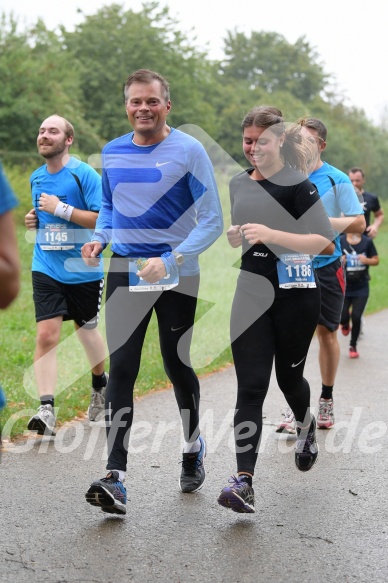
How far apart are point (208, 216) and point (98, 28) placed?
45826 mm

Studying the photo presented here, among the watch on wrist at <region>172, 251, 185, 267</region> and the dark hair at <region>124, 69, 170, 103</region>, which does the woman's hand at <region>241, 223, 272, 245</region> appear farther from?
the dark hair at <region>124, 69, 170, 103</region>

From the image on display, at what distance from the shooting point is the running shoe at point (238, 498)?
4520mm

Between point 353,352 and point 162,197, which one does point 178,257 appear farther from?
point 353,352

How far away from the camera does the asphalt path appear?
154 inches

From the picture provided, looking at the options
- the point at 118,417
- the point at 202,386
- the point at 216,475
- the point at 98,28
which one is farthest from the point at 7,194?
the point at 98,28

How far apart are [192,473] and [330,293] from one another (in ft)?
6.89

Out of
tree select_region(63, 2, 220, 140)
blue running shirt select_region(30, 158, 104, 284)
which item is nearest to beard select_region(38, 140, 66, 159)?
blue running shirt select_region(30, 158, 104, 284)

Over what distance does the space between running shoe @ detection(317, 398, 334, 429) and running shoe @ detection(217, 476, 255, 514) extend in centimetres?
234

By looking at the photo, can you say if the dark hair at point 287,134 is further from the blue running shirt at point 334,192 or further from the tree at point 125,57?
the tree at point 125,57

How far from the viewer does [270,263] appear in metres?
4.84

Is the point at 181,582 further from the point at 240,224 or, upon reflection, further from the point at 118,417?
the point at 240,224

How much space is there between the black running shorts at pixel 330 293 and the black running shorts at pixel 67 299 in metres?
1.64

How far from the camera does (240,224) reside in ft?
16.0

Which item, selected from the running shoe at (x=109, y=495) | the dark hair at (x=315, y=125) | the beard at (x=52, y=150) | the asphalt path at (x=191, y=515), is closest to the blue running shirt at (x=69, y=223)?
the beard at (x=52, y=150)
